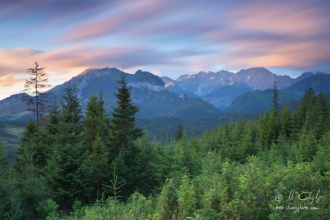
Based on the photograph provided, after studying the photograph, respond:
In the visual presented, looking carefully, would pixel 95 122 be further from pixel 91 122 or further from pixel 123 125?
pixel 123 125

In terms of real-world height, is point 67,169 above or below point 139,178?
above

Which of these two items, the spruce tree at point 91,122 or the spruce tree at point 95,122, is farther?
the spruce tree at point 95,122

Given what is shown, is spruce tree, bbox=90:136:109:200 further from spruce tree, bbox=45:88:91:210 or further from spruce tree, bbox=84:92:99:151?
spruce tree, bbox=84:92:99:151

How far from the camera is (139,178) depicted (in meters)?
23.7

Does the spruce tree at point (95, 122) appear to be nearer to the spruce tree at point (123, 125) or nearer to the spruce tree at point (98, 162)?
the spruce tree at point (123, 125)

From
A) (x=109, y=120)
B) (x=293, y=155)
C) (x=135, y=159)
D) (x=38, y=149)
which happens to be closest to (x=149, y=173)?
(x=135, y=159)

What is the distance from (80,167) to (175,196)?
542 inches

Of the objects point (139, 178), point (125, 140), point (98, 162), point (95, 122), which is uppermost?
point (95, 122)

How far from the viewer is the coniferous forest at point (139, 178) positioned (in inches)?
236

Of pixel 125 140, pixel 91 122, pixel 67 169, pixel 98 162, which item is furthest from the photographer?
pixel 91 122

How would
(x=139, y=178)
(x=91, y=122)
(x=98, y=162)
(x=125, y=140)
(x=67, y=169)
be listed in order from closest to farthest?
(x=67, y=169)
(x=98, y=162)
(x=139, y=178)
(x=125, y=140)
(x=91, y=122)

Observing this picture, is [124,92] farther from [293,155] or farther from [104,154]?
[293,155]

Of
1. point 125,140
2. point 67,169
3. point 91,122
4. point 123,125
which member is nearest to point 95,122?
point 91,122

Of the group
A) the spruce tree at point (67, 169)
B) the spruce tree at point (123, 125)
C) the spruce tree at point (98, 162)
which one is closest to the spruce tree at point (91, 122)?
the spruce tree at point (123, 125)
